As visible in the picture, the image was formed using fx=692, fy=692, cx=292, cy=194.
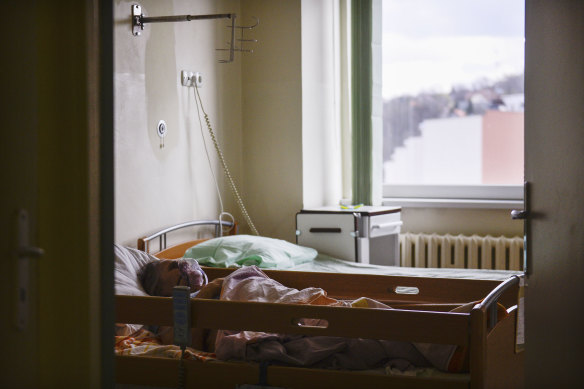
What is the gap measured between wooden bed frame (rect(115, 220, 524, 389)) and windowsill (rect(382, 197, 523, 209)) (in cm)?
209

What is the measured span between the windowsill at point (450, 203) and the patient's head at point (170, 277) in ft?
7.45

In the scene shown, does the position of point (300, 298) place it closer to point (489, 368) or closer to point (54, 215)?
point (489, 368)

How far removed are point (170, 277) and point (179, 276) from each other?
0.04 m

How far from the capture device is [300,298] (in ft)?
7.32

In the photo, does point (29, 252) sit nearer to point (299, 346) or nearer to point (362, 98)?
point (299, 346)

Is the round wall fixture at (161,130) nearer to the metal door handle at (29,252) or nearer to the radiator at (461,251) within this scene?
the radiator at (461,251)

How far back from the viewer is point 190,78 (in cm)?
363

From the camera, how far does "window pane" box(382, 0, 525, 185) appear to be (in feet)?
14.7

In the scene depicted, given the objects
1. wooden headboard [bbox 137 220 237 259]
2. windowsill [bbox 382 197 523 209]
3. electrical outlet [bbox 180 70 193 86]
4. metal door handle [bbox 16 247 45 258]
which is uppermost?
electrical outlet [bbox 180 70 193 86]

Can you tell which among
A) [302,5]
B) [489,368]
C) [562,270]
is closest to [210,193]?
[302,5]

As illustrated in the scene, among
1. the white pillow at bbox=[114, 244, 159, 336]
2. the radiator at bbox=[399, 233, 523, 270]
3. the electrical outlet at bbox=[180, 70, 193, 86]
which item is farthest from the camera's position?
the radiator at bbox=[399, 233, 523, 270]

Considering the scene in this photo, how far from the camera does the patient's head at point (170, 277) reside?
2494 mm

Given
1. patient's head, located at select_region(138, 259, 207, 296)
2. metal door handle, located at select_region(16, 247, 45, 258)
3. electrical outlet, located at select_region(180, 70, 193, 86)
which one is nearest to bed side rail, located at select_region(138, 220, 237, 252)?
patient's head, located at select_region(138, 259, 207, 296)

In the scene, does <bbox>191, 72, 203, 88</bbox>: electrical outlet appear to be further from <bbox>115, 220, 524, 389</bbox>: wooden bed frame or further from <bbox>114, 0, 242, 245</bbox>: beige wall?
<bbox>115, 220, 524, 389</bbox>: wooden bed frame
